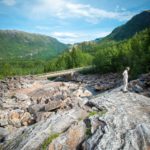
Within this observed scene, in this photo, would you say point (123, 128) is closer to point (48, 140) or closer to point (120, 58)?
point (48, 140)

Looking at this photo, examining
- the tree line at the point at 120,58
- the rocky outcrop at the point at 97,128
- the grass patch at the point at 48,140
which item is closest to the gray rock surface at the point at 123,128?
the rocky outcrop at the point at 97,128

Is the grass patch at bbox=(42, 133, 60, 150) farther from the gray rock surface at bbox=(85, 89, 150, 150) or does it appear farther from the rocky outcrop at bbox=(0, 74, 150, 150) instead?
the gray rock surface at bbox=(85, 89, 150, 150)

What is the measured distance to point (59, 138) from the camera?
16.5 metres

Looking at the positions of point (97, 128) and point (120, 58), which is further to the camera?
point (120, 58)

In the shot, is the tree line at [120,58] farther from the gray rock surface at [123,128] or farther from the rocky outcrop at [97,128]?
the gray rock surface at [123,128]

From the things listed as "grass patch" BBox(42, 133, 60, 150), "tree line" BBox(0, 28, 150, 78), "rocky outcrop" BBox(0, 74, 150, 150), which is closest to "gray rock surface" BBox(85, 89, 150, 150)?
"rocky outcrop" BBox(0, 74, 150, 150)

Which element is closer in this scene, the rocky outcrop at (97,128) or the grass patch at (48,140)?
the rocky outcrop at (97,128)

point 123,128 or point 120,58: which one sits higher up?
point 123,128

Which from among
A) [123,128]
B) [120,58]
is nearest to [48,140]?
[123,128]

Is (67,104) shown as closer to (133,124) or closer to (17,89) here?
(133,124)

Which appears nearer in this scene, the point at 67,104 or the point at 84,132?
the point at 84,132

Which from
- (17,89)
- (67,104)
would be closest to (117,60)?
(17,89)

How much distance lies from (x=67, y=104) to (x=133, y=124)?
10246 millimetres

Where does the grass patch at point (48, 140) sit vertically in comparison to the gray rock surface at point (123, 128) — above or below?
below
